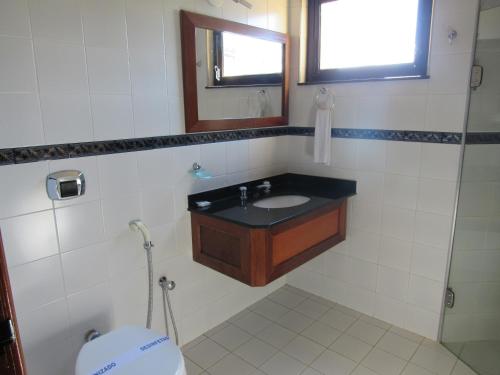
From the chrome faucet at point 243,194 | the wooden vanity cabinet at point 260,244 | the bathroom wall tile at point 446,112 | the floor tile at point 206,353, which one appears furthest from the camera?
the chrome faucet at point 243,194

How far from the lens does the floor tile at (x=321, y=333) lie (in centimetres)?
213

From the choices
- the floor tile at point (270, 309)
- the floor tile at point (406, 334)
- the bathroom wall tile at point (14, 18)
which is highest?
the bathroom wall tile at point (14, 18)

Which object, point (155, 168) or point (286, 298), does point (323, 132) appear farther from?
point (286, 298)

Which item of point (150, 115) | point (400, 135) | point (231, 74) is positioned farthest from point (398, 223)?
point (150, 115)

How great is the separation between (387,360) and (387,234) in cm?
69

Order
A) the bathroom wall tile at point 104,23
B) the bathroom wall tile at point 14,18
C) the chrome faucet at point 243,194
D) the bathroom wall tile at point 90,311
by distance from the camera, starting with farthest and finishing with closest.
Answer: the chrome faucet at point 243,194 → the bathroom wall tile at point 90,311 → the bathroom wall tile at point 104,23 → the bathroom wall tile at point 14,18

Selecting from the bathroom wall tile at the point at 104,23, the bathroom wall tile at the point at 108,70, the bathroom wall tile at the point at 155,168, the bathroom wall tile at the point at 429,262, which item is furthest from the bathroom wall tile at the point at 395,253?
the bathroom wall tile at the point at 104,23

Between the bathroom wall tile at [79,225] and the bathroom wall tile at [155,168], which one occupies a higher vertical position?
the bathroom wall tile at [155,168]

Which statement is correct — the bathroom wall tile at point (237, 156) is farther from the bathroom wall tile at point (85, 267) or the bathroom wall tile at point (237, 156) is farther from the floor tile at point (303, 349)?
the floor tile at point (303, 349)

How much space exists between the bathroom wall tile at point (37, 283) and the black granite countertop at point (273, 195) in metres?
0.69

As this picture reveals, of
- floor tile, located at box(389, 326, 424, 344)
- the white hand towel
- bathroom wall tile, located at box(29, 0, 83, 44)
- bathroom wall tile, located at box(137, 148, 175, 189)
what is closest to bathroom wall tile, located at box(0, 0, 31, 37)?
bathroom wall tile, located at box(29, 0, 83, 44)

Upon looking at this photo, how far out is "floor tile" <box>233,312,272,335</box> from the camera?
88.4 inches

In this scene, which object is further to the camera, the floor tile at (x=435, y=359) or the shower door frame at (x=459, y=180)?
the floor tile at (x=435, y=359)

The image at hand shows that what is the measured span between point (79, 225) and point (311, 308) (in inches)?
62.7
